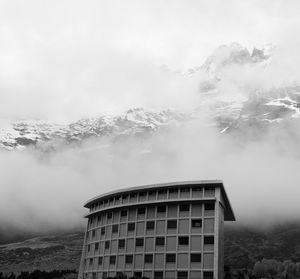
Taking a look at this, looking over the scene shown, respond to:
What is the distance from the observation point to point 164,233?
3049 inches

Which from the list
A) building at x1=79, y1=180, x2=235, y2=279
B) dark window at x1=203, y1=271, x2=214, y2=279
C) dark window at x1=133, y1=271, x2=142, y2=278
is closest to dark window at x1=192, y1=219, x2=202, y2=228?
building at x1=79, y1=180, x2=235, y2=279

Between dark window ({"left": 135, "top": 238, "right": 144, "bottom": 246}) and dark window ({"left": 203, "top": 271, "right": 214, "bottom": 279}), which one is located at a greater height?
dark window ({"left": 135, "top": 238, "right": 144, "bottom": 246})

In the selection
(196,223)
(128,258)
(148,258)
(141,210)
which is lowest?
(148,258)

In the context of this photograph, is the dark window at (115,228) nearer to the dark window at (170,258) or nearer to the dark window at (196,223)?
the dark window at (170,258)

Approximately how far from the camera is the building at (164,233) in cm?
7350

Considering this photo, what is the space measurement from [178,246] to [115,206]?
51.7ft

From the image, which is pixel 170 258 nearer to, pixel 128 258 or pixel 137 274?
pixel 137 274

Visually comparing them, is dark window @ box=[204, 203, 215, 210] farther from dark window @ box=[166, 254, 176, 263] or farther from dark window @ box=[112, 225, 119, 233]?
dark window @ box=[112, 225, 119, 233]

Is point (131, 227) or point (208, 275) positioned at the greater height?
point (131, 227)

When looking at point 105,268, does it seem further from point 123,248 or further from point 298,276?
point 298,276

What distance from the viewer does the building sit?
73500 mm

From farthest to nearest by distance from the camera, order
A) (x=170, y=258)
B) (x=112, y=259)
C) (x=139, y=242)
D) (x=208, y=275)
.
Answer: (x=112, y=259)
(x=139, y=242)
(x=170, y=258)
(x=208, y=275)

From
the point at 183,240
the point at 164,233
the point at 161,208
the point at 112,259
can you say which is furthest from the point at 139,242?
the point at 183,240

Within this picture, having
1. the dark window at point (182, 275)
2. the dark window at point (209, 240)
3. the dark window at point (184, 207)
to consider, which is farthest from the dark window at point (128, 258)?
the dark window at point (209, 240)
